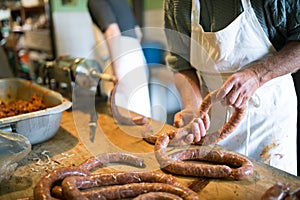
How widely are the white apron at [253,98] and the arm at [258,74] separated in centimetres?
10

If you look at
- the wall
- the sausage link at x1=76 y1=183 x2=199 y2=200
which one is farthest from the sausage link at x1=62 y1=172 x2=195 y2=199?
the wall

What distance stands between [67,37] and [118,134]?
2109 mm

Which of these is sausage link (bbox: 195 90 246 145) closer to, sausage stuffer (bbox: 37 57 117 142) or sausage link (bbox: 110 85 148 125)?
sausage link (bbox: 110 85 148 125)

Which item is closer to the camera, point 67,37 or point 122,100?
point 122,100

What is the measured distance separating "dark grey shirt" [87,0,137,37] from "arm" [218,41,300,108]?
980mm

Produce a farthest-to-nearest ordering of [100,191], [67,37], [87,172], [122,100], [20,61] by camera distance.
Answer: [20,61] → [67,37] → [122,100] → [87,172] → [100,191]

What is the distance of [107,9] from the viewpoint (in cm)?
207

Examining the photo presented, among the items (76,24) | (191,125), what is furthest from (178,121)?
(76,24)

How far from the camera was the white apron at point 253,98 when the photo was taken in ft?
3.94

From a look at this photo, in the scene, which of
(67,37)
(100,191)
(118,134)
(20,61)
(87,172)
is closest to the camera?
(100,191)

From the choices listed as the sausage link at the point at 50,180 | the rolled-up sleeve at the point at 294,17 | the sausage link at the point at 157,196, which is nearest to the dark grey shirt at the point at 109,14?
the rolled-up sleeve at the point at 294,17

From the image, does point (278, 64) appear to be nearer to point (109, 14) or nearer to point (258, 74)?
point (258, 74)

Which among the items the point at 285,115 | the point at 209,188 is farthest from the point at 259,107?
the point at 209,188

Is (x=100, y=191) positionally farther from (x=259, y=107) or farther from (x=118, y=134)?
(x=259, y=107)
